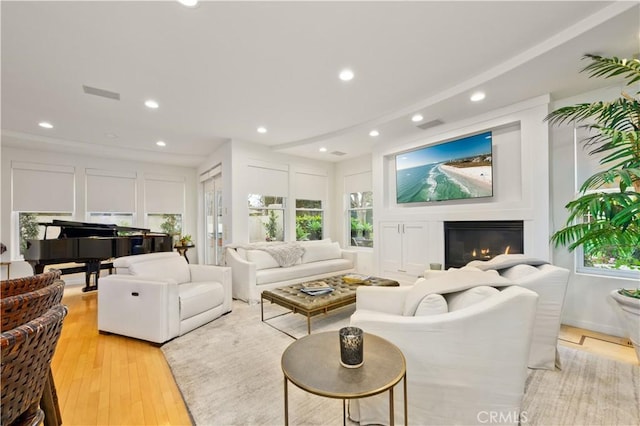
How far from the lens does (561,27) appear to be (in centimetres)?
212

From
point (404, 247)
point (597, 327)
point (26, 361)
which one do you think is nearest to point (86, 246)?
point (26, 361)

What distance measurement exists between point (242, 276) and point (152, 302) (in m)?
1.53

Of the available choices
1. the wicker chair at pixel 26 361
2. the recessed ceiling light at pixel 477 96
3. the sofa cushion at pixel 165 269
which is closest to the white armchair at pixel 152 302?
the sofa cushion at pixel 165 269

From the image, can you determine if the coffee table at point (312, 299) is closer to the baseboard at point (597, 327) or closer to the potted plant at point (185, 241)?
the baseboard at point (597, 327)

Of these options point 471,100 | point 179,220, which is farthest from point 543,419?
point 179,220

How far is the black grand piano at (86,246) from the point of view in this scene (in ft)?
11.2

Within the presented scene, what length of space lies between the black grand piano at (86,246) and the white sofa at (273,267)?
4.50 ft

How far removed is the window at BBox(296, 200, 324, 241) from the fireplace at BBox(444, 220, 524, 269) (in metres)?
3.10

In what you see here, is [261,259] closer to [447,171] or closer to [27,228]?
[447,171]

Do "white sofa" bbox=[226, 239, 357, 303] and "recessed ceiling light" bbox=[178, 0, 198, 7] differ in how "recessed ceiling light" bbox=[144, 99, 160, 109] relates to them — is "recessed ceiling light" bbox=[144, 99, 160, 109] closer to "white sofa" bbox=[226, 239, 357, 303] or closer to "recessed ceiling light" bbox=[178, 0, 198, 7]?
"recessed ceiling light" bbox=[178, 0, 198, 7]

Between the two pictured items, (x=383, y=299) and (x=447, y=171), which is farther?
(x=447, y=171)

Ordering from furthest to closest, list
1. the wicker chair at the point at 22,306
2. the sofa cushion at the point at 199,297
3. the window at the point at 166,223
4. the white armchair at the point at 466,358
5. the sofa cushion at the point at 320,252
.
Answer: the window at the point at 166,223 → the sofa cushion at the point at 320,252 → the sofa cushion at the point at 199,297 → the white armchair at the point at 466,358 → the wicker chair at the point at 22,306

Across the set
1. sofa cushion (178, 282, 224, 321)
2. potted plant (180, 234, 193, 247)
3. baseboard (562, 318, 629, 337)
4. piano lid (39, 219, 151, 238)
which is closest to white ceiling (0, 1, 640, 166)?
piano lid (39, 219, 151, 238)

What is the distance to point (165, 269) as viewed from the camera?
3.33 m
